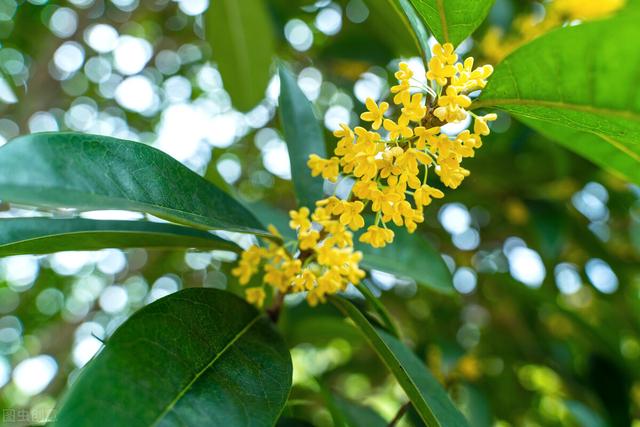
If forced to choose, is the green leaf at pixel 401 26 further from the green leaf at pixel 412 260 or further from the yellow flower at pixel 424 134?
the green leaf at pixel 412 260

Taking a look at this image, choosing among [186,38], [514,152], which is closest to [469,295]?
[514,152]

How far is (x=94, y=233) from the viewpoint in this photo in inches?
44.2

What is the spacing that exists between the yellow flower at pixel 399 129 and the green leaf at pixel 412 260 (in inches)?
20.1

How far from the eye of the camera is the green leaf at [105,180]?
733mm

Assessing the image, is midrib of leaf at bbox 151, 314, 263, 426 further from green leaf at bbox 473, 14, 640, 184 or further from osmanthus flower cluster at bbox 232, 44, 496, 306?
green leaf at bbox 473, 14, 640, 184

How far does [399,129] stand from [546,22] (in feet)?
5.40

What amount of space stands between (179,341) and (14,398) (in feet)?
13.9

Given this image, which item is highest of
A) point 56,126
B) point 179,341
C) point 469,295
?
point 179,341

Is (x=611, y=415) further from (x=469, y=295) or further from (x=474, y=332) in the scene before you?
(x=469, y=295)

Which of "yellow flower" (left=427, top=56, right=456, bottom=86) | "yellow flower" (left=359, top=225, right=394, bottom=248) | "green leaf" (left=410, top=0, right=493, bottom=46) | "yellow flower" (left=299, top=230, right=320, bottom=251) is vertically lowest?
"yellow flower" (left=299, top=230, right=320, bottom=251)

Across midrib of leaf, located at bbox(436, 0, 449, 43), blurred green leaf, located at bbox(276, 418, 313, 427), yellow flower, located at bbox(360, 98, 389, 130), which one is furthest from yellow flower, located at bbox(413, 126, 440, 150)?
blurred green leaf, located at bbox(276, 418, 313, 427)

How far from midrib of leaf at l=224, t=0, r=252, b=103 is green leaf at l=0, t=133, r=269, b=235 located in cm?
157

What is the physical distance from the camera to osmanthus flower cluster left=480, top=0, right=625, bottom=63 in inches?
88.8

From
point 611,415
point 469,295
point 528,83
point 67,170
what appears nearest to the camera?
point 67,170
